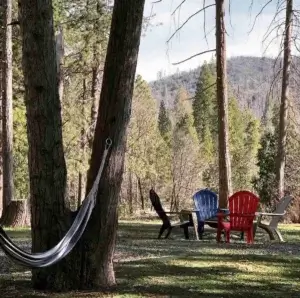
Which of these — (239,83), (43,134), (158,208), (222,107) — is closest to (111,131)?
(43,134)

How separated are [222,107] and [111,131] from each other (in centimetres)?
682

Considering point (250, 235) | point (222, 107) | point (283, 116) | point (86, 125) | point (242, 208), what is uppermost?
point (86, 125)

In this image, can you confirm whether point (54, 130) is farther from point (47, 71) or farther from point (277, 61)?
point (277, 61)

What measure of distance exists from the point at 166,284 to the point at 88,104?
15813 mm

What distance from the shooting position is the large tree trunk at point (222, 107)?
36.1ft

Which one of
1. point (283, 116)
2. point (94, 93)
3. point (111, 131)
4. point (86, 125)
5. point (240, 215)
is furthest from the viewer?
point (94, 93)

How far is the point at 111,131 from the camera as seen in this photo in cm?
461

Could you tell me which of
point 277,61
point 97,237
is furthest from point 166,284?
point 277,61

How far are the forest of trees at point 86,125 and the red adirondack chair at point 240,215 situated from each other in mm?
2022

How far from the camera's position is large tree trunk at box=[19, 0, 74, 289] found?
4.40 meters

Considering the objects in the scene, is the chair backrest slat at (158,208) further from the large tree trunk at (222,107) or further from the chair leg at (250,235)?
the large tree trunk at (222,107)

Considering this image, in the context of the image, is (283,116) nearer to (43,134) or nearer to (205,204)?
(205,204)

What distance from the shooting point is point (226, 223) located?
8.51 metres

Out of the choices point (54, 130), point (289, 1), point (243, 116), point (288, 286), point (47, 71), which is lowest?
point (288, 286)
